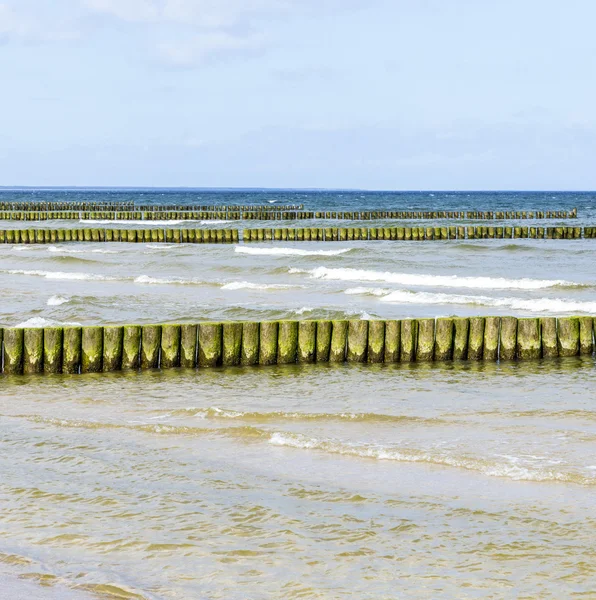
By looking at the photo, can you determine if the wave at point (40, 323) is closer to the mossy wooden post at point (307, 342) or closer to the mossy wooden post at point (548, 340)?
the mossy wooden post at point (307, 342)

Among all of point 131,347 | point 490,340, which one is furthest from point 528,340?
point 131,347

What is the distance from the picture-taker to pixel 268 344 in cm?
1391

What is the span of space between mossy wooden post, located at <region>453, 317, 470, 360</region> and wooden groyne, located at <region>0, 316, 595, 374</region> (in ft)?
0.05

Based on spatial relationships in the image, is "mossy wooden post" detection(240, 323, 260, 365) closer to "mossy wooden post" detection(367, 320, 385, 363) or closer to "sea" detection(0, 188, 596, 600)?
"sea" detection(0, 188, 596, 600)

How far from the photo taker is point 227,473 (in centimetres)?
816

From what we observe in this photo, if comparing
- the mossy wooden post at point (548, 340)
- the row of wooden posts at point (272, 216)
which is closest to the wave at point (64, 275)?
the mossy wooden post at point (548, 340)

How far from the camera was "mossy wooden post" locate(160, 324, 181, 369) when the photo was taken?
13.6 meters

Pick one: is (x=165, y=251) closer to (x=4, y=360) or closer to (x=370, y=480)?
(x=4, y=360)

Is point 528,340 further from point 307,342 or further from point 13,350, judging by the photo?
point 13,350

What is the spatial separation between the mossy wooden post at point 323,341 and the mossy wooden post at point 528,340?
308cm

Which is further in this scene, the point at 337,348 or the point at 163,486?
the point at 337,348

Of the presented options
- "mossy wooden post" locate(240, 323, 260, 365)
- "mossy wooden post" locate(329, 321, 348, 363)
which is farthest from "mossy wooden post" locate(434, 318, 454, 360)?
"mossy wooden post" locate(240, 323, 260, 365)

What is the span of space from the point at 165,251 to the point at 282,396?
95.7 feet

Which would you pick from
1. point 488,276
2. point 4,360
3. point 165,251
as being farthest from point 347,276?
point 4,360
